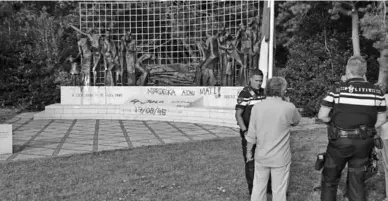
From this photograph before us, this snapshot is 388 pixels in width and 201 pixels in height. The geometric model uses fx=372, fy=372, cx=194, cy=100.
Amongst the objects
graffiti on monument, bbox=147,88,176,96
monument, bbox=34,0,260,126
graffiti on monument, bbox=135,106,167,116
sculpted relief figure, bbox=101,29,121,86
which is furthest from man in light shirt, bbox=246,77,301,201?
sculpted relief figure, bbox=101,29,121,86

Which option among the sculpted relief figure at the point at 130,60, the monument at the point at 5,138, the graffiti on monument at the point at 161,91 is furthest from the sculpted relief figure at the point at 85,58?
the monument at the point at 5,138

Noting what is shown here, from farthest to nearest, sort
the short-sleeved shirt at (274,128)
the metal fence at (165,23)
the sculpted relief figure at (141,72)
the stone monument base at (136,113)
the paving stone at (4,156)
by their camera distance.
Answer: the metal fence at (165,23) → the sculpted relief figure at (141,72) → the stone monument base at (136,113) → the paving stone at (4,156) → the short-sleeved shirt at (274,128)

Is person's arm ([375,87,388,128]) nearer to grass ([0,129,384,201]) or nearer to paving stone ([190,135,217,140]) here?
grass ([0,129,384,201])

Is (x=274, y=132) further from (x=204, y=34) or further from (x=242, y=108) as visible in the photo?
(x=204, y=34)

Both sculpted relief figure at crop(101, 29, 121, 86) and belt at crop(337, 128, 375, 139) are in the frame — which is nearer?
belt at crop(337, 128, 375, 139)

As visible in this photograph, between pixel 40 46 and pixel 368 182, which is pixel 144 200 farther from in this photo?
pixel 40 46

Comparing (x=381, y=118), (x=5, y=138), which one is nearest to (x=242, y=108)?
(x=381, y=118)

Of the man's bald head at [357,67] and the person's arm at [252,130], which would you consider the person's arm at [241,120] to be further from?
the man's bald head at [357,67]

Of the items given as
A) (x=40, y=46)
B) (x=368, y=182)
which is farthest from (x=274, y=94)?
(x=40, y=46)

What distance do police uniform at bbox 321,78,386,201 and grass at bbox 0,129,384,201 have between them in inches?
36.4

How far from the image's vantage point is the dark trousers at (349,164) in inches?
121

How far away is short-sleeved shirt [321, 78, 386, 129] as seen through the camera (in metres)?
3.01

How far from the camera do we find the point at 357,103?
9.91 feet

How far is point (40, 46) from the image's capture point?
17734 millimetres
